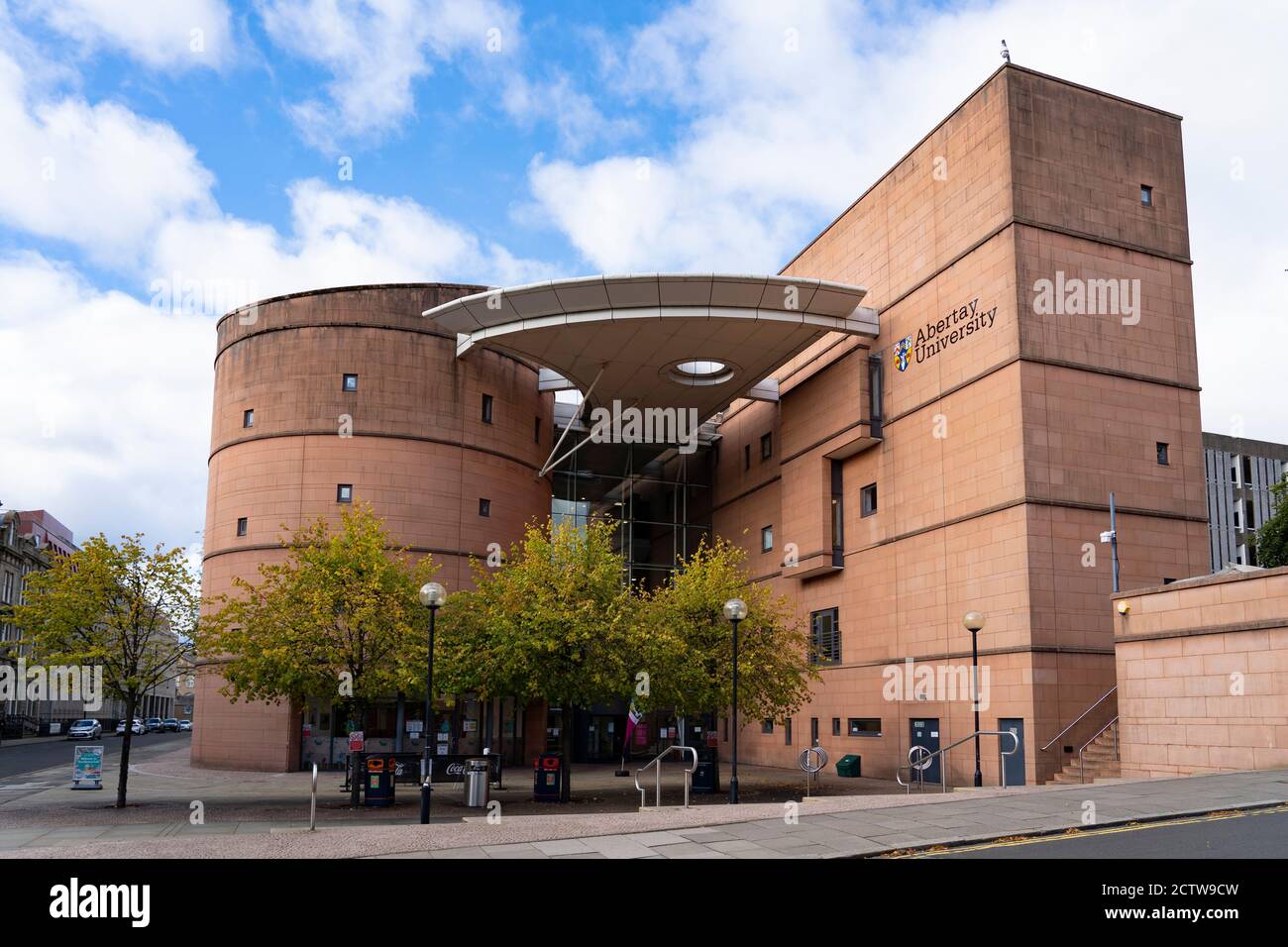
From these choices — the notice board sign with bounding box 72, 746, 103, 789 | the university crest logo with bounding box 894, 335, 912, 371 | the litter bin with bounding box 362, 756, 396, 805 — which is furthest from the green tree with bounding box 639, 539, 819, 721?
the notice board sign with bounding box 72, 746, 103, 789

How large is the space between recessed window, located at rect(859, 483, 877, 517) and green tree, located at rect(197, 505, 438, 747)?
1681 centimetres

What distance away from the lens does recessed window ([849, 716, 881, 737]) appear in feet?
117

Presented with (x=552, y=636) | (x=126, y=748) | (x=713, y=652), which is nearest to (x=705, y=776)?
(x=713, y=652)

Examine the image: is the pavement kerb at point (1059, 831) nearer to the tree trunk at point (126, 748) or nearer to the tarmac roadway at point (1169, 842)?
the tarmac roadway at point (1169, 842)

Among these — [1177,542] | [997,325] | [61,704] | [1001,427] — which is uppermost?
[997,325]

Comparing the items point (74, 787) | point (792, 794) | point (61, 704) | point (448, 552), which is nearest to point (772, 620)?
point (792, 794)

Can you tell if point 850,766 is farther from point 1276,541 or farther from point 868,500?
point 1276,541

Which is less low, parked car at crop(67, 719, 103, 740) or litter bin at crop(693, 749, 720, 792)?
litter bin at crop(693, 749, 720, 792)

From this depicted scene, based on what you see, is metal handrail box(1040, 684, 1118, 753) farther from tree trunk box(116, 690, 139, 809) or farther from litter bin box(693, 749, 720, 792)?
tree trunk box(116, 690, 139, 809)

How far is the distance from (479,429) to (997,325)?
2028 cm

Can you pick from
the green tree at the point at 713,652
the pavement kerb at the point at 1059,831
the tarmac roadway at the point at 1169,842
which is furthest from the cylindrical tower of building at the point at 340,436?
the tarmac roadway at the point at 1169,842

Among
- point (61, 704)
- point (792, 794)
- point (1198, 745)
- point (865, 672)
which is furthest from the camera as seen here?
point (61, 704)
